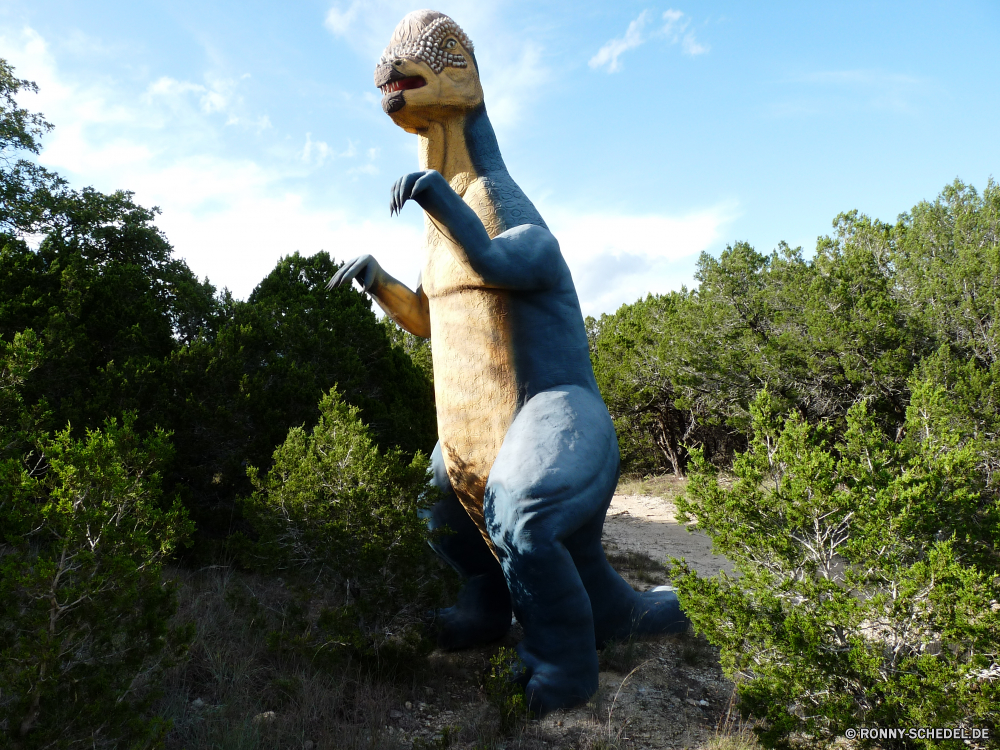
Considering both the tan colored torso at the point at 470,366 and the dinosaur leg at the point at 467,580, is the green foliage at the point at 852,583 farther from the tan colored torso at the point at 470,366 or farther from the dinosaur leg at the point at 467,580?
the dinosaur leg at the point at 467,580

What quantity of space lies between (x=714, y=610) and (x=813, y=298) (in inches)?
456

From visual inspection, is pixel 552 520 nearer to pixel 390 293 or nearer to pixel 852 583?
pixel 852 583

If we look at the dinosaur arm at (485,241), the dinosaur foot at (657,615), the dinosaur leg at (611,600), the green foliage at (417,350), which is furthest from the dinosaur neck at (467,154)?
the green foliage at (417,350)

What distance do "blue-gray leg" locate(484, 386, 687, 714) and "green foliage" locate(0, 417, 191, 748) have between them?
1514 mm

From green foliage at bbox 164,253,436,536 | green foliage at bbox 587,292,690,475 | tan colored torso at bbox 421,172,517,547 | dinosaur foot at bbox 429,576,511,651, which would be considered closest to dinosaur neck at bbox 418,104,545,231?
tan colored torso at bbox 421,172,517,547

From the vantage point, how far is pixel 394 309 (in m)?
4.22

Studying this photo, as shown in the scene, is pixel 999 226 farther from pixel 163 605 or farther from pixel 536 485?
pixel 163 605

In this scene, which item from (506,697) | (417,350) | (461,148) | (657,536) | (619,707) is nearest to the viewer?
(506,697)

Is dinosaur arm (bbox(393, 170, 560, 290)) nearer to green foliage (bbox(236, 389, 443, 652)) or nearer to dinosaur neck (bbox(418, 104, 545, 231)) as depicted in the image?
dinosaur neck (bbox(418, 104, 545, 231))

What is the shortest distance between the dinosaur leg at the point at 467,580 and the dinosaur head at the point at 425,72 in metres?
2.00

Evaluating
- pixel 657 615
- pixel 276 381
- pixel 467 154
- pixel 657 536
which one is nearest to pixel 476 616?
pixel 657 615

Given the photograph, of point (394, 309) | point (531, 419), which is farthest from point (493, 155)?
point (531, 419)

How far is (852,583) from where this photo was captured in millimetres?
2633

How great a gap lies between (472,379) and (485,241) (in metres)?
0.78
